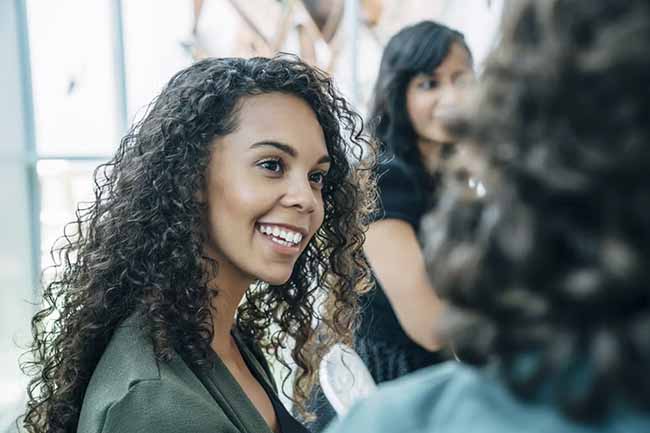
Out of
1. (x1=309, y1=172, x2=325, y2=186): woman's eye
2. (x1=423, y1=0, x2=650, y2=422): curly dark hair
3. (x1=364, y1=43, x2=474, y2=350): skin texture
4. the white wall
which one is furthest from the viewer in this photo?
the white wall

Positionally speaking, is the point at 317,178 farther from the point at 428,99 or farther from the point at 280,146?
the point at 428,99

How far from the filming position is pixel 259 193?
137 cm

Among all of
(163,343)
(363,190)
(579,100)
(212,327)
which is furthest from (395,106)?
(579,100)

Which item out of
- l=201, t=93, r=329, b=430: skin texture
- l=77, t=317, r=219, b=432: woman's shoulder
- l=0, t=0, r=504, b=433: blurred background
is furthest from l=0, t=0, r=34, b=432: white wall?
l=77, t=317, r=219, b=432: woman's shoulder

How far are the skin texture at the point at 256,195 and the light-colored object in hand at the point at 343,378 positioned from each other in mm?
161

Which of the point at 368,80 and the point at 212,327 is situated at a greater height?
the point at 368,80

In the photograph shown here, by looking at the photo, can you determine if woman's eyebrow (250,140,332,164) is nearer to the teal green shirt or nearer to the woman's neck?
the woman's neck

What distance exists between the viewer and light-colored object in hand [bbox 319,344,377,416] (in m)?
1.56

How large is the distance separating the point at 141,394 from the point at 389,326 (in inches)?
33.3

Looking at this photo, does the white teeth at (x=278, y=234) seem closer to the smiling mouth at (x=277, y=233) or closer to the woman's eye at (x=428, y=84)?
the smiling mouth at (x=277, y=233)

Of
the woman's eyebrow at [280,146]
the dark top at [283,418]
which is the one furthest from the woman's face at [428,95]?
the dark top at [283,418]

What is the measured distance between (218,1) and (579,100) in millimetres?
3696

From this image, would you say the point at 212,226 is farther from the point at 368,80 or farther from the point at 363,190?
the point at 368,80

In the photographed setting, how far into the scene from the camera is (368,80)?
4008 mm
